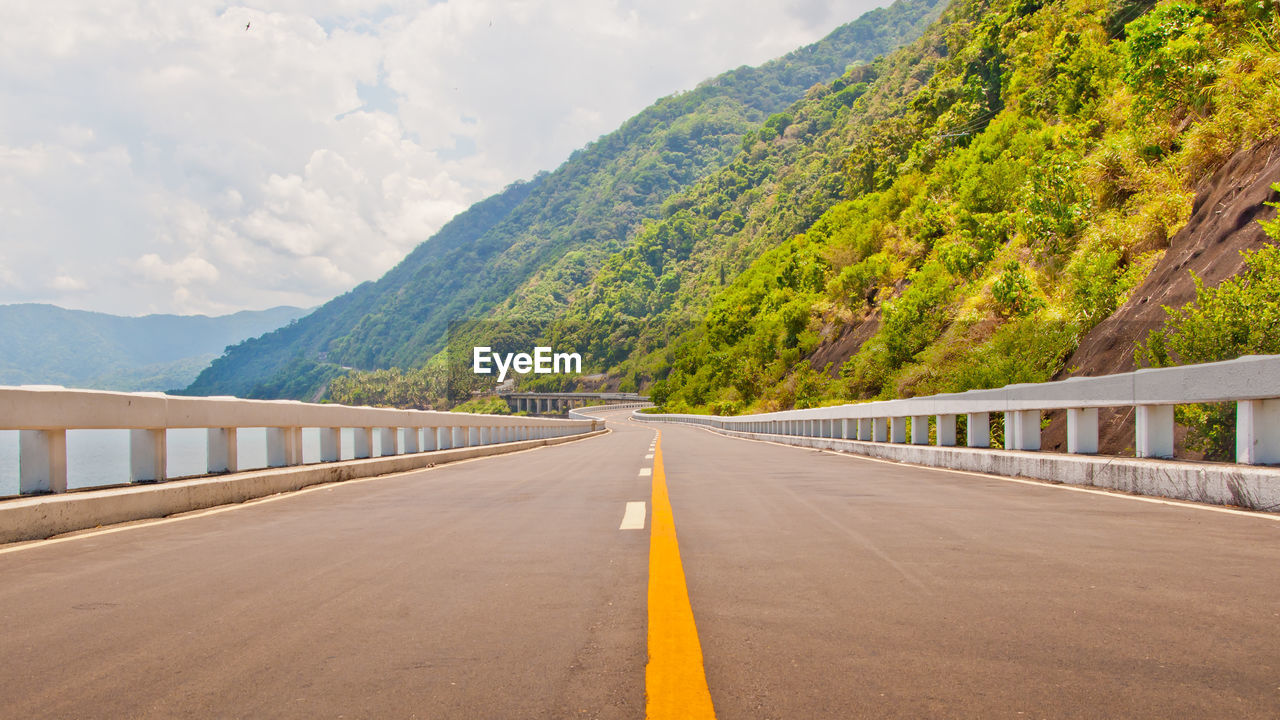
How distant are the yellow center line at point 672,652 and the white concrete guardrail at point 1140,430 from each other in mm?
5216

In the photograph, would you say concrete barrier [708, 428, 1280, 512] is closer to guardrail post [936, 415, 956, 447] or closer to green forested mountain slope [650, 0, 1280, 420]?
guardrail post [936, 415, 956, 447]

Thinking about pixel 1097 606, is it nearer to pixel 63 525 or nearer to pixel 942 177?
pixel 63 525

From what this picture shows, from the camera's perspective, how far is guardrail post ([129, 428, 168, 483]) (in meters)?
9.39

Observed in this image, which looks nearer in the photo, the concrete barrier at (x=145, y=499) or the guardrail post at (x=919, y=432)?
the concrete barrier at (x=145, y=499)

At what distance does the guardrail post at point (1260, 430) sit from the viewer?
7.95 meters

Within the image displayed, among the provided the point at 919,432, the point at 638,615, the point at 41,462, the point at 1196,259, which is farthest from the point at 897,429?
the point at 638,615

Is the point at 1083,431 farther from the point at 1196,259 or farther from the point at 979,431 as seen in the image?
the point at 1196,259

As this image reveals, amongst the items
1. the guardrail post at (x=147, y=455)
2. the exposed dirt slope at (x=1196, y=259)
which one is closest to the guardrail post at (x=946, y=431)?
the exposed dirt slope at (x=1196, y=259)

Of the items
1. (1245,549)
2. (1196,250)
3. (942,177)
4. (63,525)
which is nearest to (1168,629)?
(1245,549)

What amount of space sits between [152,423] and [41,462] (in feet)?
3.55

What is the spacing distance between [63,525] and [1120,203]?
26786mm

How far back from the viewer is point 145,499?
8.73 meters

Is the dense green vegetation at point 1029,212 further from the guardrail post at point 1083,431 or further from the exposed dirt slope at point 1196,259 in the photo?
the guardrail post at point 1083,431

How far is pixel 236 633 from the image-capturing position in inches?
168
